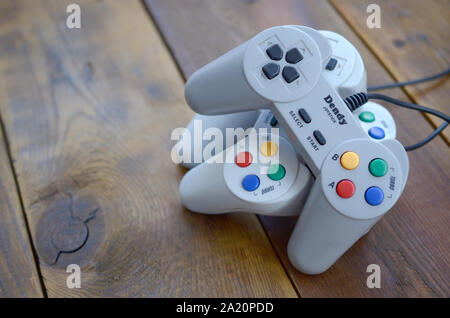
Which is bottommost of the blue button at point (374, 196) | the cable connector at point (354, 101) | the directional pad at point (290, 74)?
the blue button at point (374, 196)

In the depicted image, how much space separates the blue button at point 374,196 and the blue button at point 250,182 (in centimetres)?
11

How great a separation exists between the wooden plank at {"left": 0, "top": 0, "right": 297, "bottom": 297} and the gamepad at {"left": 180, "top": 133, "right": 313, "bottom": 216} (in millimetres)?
73

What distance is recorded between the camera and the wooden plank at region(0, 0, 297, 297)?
57cm

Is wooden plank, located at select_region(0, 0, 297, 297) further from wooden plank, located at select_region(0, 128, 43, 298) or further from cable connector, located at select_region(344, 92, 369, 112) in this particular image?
cable connector, located at select_region(344, 92, 369, 112)

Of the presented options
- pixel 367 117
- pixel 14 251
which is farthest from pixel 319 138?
pixel 14 251

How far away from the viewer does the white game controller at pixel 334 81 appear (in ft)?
1.75

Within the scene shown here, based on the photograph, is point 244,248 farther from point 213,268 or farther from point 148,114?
point 148,114

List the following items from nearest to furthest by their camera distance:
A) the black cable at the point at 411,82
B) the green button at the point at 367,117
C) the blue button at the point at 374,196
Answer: the blue button at the point at 374,196, the green button at the point at 367,117, the black cable at the point at 411,82

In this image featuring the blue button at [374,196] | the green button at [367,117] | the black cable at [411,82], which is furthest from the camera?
the black cable at [411,82]

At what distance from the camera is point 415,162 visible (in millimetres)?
626

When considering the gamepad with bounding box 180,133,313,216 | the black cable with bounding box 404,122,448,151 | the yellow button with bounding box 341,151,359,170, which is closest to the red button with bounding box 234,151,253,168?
the gamepad with bounding box 180,133,313,216

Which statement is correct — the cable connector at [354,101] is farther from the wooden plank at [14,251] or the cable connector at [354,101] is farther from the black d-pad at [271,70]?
the wooden plank at [14,251]

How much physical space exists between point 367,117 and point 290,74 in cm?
13

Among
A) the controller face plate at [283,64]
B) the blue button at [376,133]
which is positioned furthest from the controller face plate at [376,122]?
the controller face plate at [283,64]
